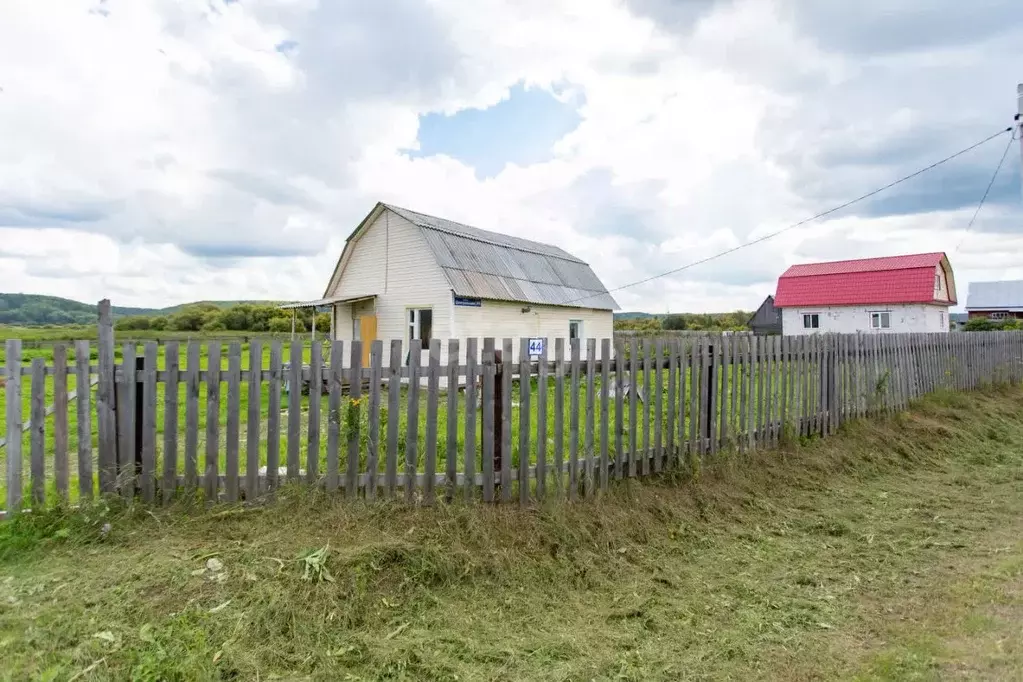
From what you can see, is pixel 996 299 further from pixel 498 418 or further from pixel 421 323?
pixel 498 418

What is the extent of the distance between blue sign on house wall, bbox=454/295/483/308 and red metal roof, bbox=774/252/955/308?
2650cm

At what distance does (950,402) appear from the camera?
9000 millimetres

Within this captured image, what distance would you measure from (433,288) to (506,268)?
11.4 feet

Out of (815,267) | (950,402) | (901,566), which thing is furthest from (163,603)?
(815,267)

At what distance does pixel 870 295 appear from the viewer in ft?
102

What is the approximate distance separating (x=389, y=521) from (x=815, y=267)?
38069 millimetres

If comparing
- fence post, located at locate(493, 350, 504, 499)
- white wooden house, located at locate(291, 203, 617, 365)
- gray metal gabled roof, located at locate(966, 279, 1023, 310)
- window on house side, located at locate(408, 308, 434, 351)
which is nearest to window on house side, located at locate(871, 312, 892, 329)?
white wooden house, located at locate(291, 203, 617, 365)

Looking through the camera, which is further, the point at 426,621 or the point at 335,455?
the point at 335,455

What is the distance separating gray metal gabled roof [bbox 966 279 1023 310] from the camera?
48.9 m

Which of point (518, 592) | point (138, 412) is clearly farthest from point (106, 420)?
point (518, 592)

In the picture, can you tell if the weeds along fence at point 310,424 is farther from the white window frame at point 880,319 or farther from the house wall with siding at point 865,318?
the white window frame at point 880,319

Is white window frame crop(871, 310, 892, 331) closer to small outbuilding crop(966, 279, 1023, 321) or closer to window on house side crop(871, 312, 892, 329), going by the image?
window on house side crop(871, 312, 892, 329)

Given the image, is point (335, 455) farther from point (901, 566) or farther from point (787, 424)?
point (787, 424)

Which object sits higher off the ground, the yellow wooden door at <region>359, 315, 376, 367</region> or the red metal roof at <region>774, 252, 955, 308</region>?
the red metal roof at <region>774, 252, 955, 308</region>
